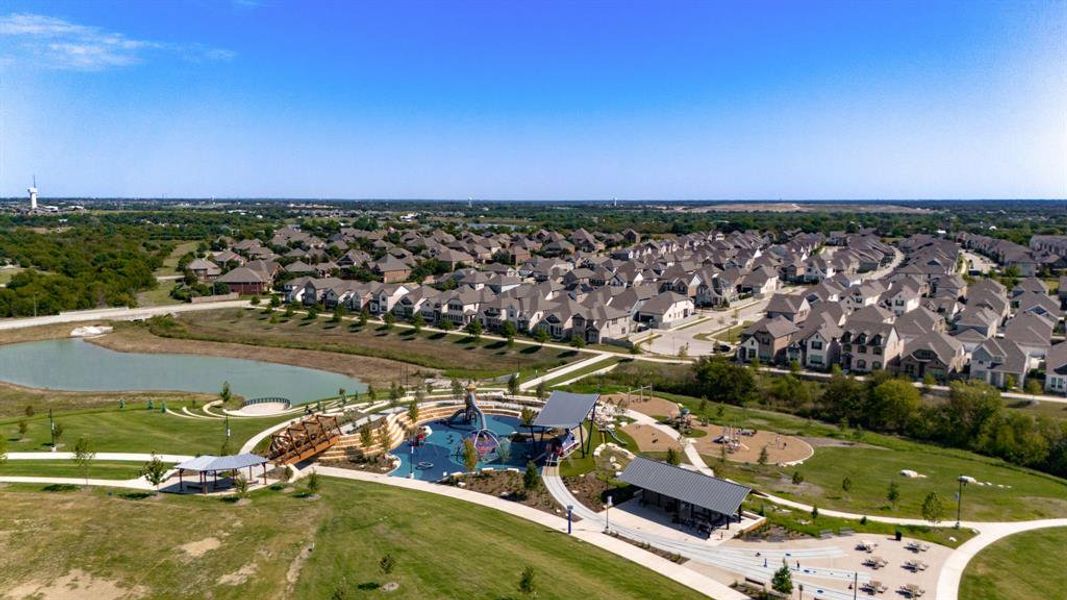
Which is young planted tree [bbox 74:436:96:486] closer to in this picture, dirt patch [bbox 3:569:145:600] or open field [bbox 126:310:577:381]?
dirt patch [bbox 3:569:145:600]

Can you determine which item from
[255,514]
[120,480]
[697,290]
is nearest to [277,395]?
[120,480]

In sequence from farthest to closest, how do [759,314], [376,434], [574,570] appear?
[759,314], [376,434], [574,570]

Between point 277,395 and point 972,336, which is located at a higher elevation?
point 972,336

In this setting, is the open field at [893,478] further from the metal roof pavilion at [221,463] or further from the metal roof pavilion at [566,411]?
the metal roof pavilion at [221,463]

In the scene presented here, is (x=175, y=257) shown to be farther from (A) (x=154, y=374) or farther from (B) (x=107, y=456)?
(B) (x=107, y=456)

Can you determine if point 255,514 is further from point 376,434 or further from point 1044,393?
point 1044,393

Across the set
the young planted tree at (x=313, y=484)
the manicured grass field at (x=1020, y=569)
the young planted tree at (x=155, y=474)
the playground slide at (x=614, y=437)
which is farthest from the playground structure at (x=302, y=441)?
the manicured grass field at (x=1020, y=569)

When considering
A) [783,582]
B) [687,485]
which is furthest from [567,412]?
[783,582]
